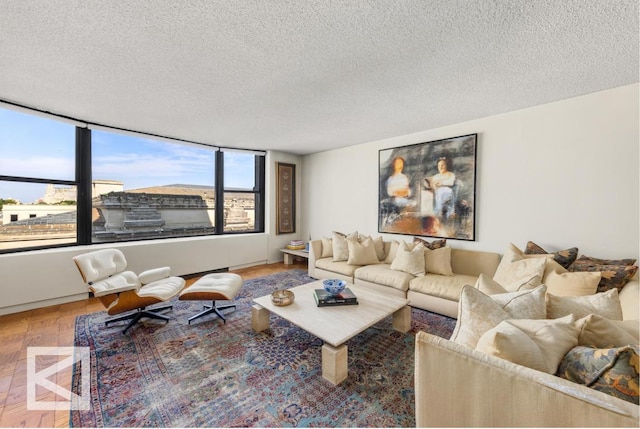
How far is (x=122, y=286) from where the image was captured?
2.40 meters

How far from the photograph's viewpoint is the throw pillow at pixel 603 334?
1.00 m

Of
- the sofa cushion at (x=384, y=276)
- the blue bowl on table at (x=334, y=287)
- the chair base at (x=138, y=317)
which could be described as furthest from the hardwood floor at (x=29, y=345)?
the sofa cushion at (x=384, y=276)

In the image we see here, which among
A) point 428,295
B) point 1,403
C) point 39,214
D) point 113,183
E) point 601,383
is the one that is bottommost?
point 1,403

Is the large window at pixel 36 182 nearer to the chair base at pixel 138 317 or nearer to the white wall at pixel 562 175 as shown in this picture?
the chair base at pixel 138 317

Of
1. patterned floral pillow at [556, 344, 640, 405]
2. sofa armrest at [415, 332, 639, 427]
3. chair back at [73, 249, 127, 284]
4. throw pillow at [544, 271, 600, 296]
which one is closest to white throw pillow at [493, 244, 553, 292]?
throw pillow at [544, 271, 600, 296]

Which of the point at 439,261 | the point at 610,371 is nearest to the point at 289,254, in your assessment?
the point at 439,261

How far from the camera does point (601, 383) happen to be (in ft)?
2.72

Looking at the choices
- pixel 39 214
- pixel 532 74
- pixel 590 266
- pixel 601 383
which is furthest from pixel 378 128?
pixel 39 214

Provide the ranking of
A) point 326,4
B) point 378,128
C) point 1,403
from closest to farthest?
point 326,4, point 1,403, point 378,128

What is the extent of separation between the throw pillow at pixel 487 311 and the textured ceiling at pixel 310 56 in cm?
160

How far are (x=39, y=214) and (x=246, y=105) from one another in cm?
301

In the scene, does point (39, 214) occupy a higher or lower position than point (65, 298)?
higher

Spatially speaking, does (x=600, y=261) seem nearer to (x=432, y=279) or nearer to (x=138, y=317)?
(x=432, y=279)

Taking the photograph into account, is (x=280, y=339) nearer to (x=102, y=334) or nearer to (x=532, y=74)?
(x=102, y=334)
